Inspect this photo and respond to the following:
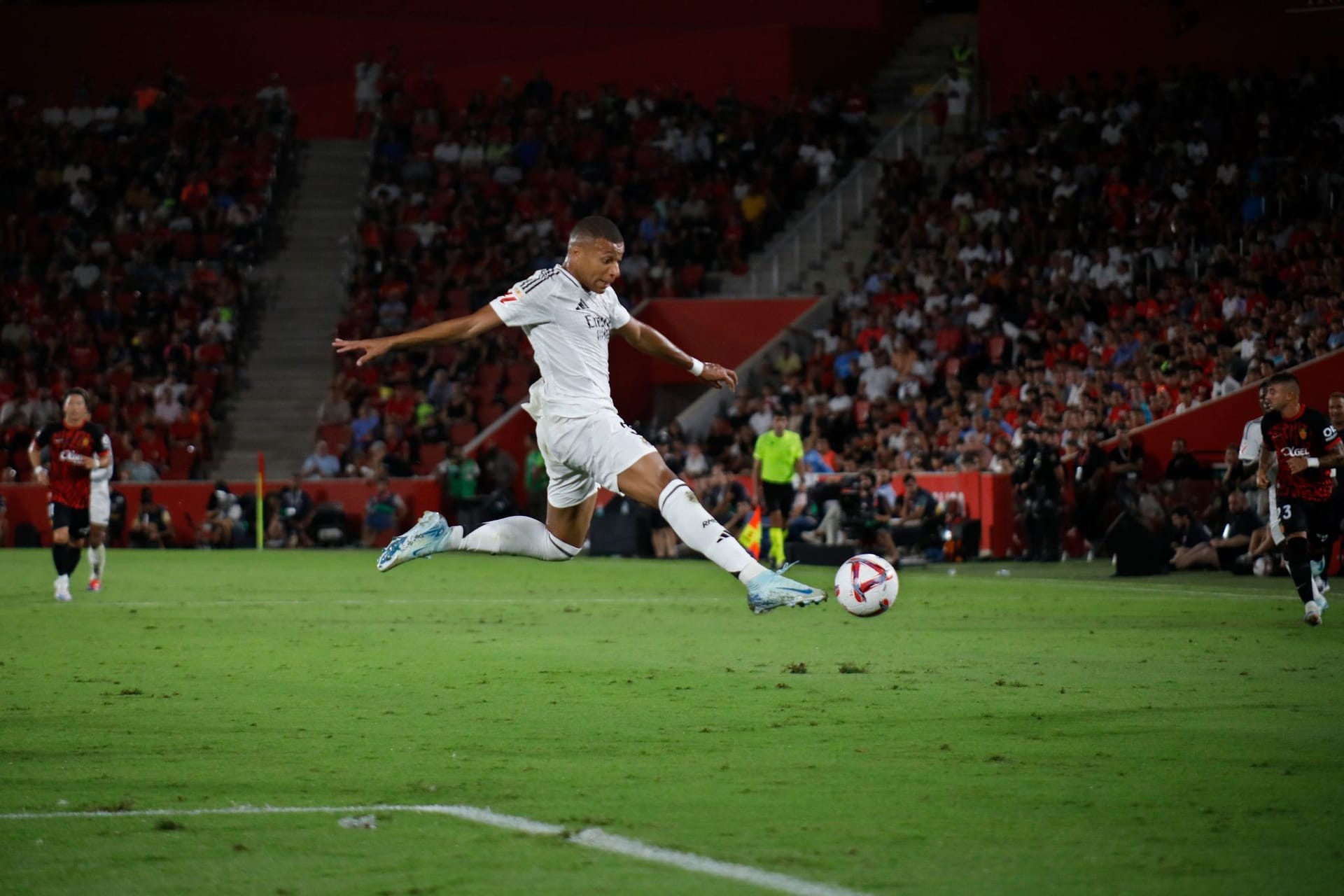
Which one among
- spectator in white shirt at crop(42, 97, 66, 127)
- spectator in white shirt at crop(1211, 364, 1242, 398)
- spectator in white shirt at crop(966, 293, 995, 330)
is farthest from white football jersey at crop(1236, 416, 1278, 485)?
spectator in white shirt at crop(42, 97, 66, 127)

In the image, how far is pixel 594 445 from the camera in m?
9.80

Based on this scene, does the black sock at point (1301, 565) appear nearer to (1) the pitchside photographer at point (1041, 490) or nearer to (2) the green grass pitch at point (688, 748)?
(2) the green grass pitch at point (688, 748)

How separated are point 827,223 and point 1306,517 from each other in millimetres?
21615

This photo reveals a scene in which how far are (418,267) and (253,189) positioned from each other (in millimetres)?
5319

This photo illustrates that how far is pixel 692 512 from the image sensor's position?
375 inches

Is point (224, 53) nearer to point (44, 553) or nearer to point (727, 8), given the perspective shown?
point (727, 8)

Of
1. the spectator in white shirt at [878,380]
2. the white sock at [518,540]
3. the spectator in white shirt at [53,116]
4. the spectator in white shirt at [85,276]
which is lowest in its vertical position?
the white sock at [518,540]

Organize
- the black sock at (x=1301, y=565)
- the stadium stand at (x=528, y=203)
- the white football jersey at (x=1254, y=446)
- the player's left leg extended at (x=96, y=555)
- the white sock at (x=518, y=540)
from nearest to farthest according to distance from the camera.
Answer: the white sock at (x=518, y=540)
the black sock at (x=1301, y=565)
the white football jersey at (x=1254, y=446)
the player's left leg extended at (x=96, y=555)
the stadium stand at (x=528, y=203)

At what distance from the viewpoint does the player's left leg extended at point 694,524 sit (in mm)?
9211

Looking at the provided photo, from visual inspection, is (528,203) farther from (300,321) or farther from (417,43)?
(417,43)

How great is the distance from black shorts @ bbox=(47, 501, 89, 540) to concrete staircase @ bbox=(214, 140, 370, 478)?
50.2 feet

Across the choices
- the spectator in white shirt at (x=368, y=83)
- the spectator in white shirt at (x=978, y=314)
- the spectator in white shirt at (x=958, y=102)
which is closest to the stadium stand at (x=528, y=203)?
the spectator in white shirt at (x=368, y=83)

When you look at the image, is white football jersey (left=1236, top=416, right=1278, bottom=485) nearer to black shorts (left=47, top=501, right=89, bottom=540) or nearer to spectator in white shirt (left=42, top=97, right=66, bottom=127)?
black shorts (left=47, top=501, right=89, bottom=540)

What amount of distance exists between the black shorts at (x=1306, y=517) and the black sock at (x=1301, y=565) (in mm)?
102
